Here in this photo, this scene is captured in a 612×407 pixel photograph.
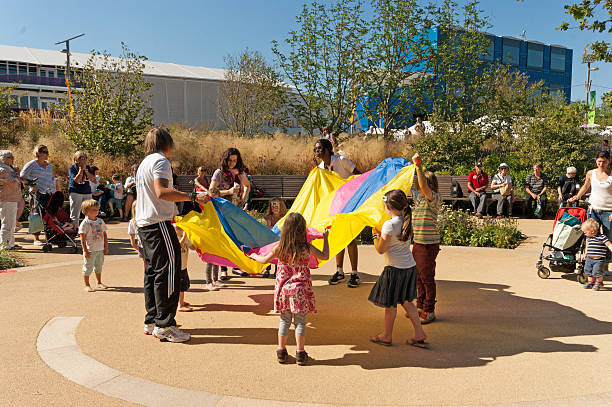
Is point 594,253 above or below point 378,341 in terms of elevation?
above

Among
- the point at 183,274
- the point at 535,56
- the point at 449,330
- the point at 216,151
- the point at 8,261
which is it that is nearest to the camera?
the point at 449,330

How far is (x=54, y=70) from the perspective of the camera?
42531 millimetres

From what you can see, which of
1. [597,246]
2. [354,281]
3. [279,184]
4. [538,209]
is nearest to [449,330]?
[354,281]

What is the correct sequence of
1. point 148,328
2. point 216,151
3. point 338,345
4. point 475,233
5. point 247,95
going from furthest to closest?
point 247,95, point 216,151, point 475,233, point 148,328, point 338,345

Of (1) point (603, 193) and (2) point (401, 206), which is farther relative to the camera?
(1) point (603, 193)

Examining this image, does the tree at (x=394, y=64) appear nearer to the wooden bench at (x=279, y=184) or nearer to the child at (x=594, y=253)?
the wooden bench at (x=279, y=184)

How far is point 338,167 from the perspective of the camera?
7.37 metres

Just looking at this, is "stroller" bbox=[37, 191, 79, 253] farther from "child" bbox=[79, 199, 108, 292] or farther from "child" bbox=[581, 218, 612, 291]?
"child" bbox=[581, 218, 612, 291]

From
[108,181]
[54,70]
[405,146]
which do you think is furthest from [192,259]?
[54,70]

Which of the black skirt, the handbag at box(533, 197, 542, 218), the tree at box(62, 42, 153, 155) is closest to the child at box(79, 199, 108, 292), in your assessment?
the black skirt

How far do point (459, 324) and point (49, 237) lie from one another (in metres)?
7.85

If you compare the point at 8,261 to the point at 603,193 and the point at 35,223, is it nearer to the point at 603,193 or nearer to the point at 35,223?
the point at 35,223

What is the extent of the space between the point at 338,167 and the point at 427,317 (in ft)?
8.63

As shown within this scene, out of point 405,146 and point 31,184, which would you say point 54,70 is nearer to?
point 405,146
